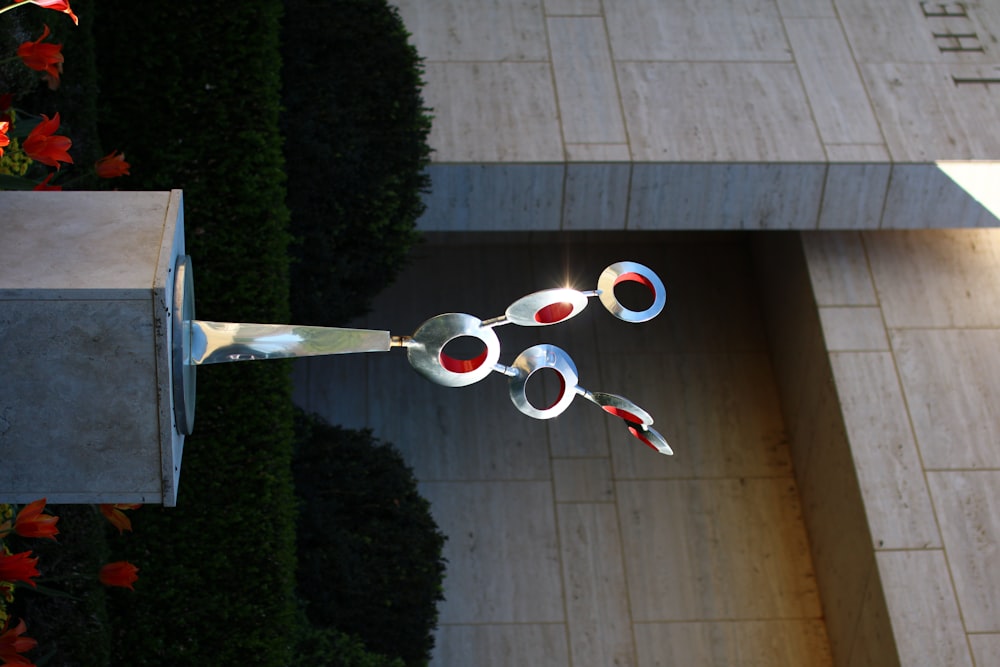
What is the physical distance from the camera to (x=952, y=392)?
17.0 feet

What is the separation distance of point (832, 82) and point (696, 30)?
0.74 m

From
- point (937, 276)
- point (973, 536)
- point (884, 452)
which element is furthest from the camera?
point (937, 276)

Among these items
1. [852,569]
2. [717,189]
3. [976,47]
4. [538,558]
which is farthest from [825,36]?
[538,558]

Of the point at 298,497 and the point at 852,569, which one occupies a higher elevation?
the point at 298,497

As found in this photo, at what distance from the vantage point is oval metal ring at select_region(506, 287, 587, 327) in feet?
8.13

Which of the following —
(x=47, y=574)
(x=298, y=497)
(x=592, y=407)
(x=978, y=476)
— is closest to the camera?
(x=47, y=574)

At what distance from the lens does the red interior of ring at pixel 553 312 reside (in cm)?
252

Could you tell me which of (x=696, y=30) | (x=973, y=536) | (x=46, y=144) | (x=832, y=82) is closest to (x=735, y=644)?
(x=973, y=536)

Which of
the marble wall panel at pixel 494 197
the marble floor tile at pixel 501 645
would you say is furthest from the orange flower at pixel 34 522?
the marble floor tile at pixel 501 645

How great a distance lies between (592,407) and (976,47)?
2.74m

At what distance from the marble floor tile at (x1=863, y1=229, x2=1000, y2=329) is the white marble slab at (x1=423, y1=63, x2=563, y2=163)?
69.6 inches

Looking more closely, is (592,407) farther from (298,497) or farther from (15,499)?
(15,499)

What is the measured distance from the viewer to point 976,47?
18.8 feet

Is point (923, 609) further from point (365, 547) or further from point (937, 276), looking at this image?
point (365, 547)
